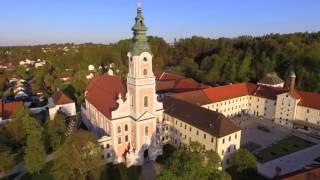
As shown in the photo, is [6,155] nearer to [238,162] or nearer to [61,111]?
[61,111]

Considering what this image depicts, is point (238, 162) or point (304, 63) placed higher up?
point (304, 63)

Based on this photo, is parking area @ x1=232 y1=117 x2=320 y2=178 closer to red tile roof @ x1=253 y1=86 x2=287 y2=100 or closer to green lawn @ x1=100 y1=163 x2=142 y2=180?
red tile roof @ x1=253 y1=86 x2=287 y2=100

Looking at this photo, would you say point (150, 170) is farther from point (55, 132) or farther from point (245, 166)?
point (55, 132)

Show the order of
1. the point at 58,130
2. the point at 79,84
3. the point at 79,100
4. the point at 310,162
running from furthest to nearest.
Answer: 1. the point at 79,84
2. the point at 79,100
3. the point at 58,130
4. the point at 310,162

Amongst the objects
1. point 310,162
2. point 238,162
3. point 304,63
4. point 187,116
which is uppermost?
point 304,63

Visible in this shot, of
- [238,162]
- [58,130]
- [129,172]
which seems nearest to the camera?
[238,162]

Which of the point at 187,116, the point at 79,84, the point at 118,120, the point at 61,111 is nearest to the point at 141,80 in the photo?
the point at 118,120
